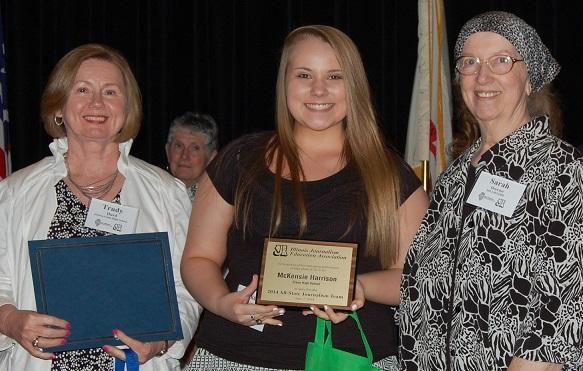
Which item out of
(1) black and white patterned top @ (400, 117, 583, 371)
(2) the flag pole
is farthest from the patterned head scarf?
(2) the flag pole

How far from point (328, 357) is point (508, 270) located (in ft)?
2.05

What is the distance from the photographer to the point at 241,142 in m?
3.29

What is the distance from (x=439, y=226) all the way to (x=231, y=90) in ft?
15.5

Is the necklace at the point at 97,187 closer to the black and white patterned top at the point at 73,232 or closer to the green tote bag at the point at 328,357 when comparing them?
the black and white patterned top at the point at 73,232

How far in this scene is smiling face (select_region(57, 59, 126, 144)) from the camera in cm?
344

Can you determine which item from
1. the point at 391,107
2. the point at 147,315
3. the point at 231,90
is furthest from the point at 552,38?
the point at 147,315

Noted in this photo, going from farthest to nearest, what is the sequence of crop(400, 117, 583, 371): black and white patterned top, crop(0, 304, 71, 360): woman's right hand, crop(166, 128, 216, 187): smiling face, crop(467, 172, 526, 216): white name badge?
1. crop(166, 128, 216, 187): smiling face
2. crop(0, 304, 71, 360): woman's right hand
3. crop(467, 172, 526, 216): white name badge
4. crop(400, 117, 583, 371): black and white patterned top

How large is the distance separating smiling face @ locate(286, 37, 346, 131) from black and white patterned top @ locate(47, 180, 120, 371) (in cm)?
77

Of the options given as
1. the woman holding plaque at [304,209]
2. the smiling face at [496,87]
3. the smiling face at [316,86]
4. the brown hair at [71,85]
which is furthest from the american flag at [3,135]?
the smiling face at [496,87]

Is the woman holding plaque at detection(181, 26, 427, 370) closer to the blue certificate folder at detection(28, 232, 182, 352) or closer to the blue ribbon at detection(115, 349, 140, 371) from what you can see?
the blue certificate folder at detection(28, 232, 182, 352)

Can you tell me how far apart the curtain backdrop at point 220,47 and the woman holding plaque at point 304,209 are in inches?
153

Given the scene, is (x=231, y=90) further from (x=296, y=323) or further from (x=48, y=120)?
(x=296, y=323)

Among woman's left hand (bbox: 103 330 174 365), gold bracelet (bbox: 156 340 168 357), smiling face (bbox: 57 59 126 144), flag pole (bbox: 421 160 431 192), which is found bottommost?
gold bracelet (bbox: 156 340 168 357)

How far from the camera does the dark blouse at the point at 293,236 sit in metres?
3.04
